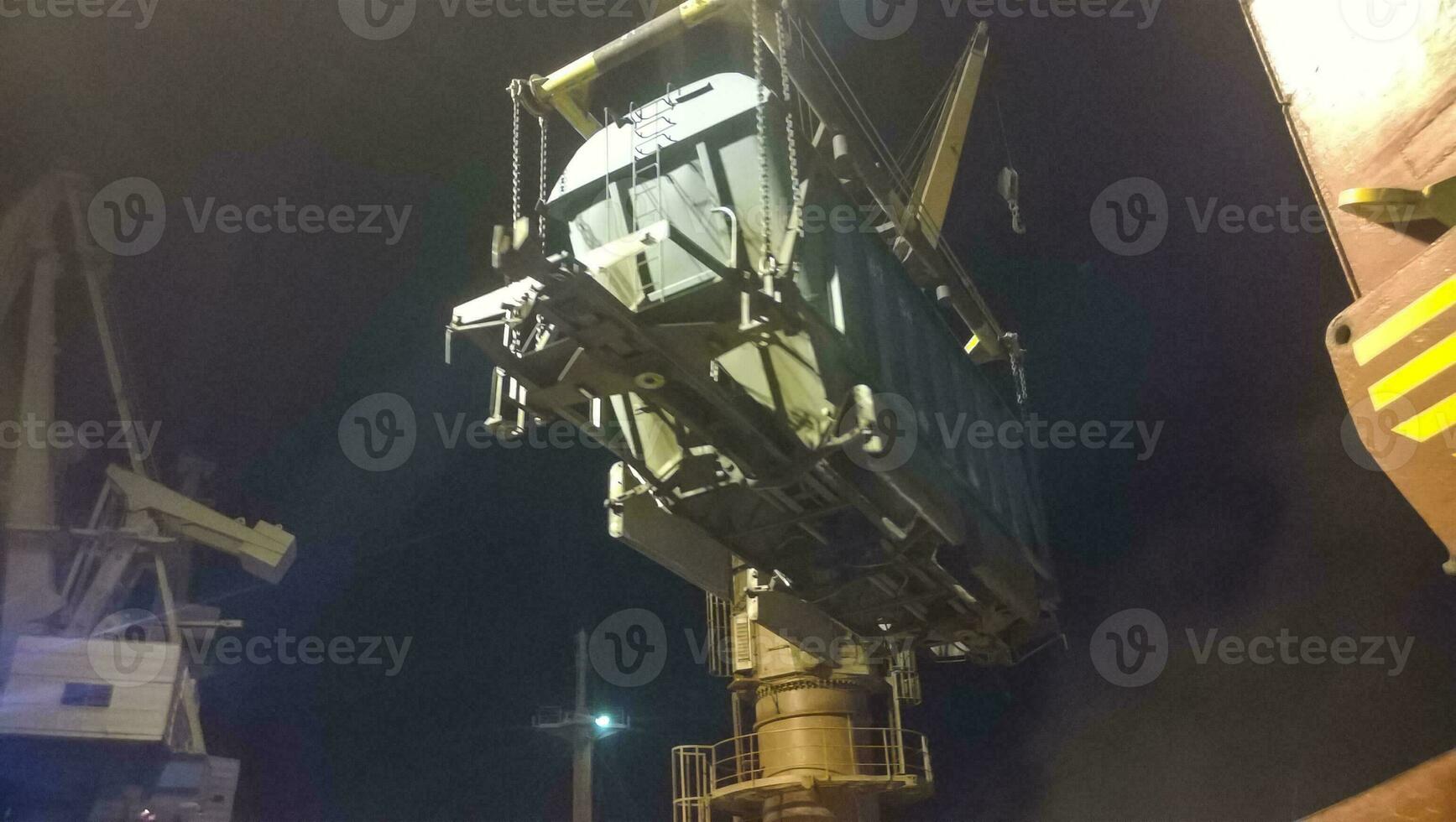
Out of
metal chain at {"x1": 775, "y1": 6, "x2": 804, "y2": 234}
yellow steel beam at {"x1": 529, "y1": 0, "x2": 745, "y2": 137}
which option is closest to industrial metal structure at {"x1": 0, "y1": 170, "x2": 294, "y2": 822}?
yellow steel beam at {"x1": 529, "y1": 0, "x2": 745, "y2": 137}

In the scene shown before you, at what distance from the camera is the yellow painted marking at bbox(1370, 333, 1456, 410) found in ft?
9.33

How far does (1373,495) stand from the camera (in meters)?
13.8

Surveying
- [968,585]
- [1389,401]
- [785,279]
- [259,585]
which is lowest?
[1389,401]

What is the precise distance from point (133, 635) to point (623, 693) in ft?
48.2

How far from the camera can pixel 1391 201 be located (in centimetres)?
312

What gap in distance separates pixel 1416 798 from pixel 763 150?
6.96m

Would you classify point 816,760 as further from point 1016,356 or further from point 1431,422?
point 1431,422

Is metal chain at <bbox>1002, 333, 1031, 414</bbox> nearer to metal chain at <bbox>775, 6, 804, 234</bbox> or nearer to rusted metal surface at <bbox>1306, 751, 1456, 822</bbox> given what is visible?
metal chain at <bbox>775, 6, 804, 234</bbox>

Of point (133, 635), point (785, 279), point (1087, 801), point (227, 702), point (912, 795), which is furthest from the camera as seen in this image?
point (227, 702)

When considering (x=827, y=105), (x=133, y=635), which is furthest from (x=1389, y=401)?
(x=133, y=635)

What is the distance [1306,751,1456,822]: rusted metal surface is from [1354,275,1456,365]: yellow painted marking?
1.37 meters

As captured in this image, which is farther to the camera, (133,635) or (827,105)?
(133,635)

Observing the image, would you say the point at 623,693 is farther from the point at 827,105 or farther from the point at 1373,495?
the point at 827,105

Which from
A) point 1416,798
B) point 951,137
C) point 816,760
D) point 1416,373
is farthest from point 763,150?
point 951,137
